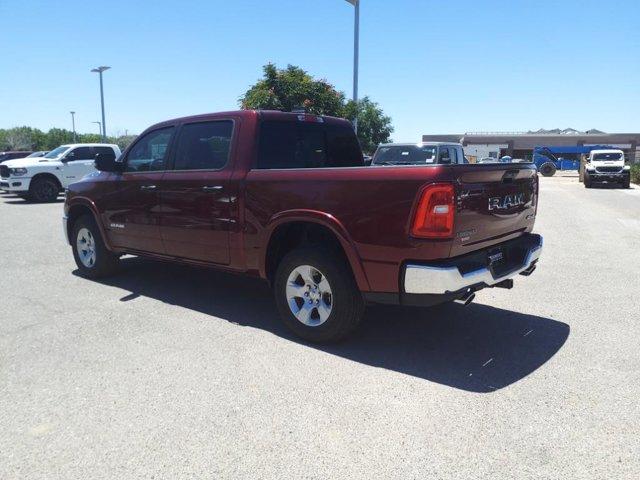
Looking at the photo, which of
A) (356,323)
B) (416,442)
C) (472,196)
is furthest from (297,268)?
(416,442)

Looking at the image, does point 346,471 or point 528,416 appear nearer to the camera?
point 346,471

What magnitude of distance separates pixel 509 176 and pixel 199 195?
277 centimetres

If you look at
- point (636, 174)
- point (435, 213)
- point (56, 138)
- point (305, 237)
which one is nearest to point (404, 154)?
point (305, 237)

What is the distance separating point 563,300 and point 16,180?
1661 cm

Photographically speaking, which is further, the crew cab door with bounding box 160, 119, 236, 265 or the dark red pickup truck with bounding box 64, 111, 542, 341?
the crew cab door with bounding box 160, 119, 236, 265

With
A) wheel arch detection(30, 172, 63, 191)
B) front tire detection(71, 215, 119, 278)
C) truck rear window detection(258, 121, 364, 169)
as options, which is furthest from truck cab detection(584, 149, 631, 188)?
front tire detection(71, 215, 119, 278)

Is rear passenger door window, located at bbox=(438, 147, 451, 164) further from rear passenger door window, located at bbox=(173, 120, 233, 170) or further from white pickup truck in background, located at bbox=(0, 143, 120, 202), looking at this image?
white pickup truck in background, located at bbox=(0, 143, 120, 202)

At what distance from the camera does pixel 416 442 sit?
9.43 feet

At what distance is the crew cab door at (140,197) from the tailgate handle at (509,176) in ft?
10.9

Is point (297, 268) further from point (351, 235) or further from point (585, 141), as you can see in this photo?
point (585, 141)

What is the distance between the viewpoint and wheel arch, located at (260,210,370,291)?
12.7 feet

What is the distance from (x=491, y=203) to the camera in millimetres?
3977

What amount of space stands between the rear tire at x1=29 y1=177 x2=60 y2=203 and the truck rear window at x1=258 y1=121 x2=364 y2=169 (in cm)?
1454

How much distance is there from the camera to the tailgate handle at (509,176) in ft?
→ 13.6
